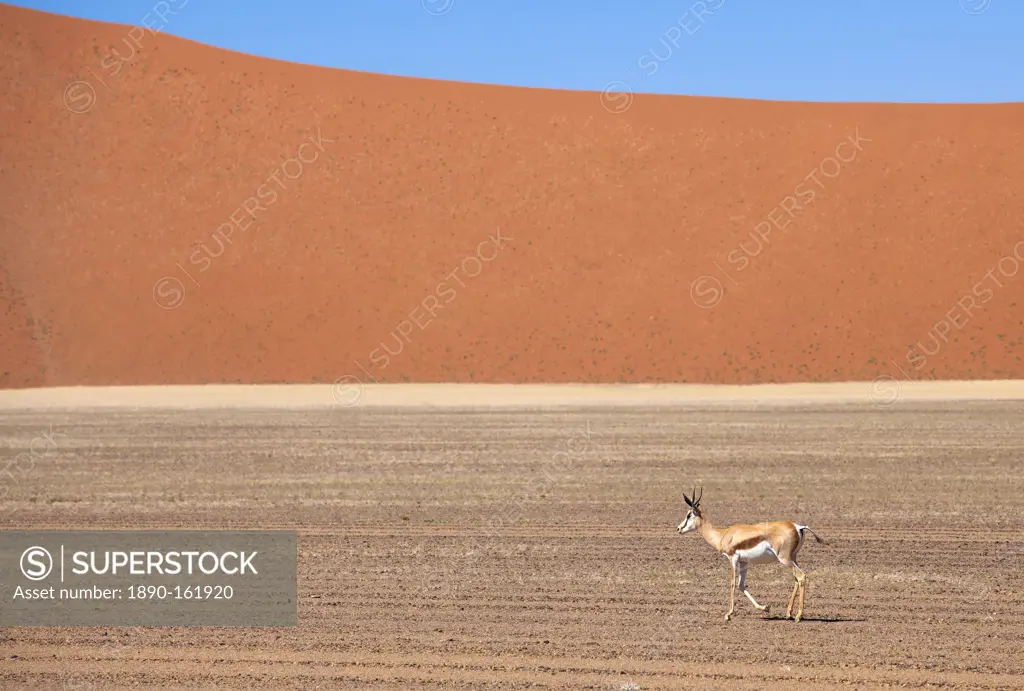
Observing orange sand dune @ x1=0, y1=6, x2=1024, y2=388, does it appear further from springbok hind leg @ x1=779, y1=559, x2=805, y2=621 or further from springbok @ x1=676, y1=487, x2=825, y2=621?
springbok @ x1=676, y1=487, x2=825, y2=621

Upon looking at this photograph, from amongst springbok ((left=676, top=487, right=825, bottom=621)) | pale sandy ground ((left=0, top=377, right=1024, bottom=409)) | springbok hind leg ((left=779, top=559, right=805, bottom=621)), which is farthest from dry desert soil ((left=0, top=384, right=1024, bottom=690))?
pale sandy ground ((left=0, top=377, right=1024, bottom=409))

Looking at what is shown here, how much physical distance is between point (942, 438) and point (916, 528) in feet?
39.0

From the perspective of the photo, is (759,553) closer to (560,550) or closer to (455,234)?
(560,550)

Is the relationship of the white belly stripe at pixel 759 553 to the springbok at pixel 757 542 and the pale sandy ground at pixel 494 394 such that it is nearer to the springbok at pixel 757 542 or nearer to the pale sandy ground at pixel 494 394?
the springbok at pixel 757 542

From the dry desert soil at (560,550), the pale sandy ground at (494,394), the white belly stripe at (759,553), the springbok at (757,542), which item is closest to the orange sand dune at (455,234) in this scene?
the pale sandy ground at (494,394)

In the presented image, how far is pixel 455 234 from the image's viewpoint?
6147cm

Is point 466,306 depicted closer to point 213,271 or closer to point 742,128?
point 213,271

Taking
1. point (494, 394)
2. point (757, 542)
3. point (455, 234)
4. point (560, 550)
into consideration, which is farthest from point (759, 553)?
point (455, 234)

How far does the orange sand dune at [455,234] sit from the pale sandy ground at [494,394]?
473 cm

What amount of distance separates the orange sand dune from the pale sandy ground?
4.73 meters

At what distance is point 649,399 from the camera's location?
1647 inches

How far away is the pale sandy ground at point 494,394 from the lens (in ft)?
131

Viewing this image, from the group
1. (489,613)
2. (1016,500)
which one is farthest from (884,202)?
(489,613)

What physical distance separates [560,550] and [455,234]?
49.8 m
